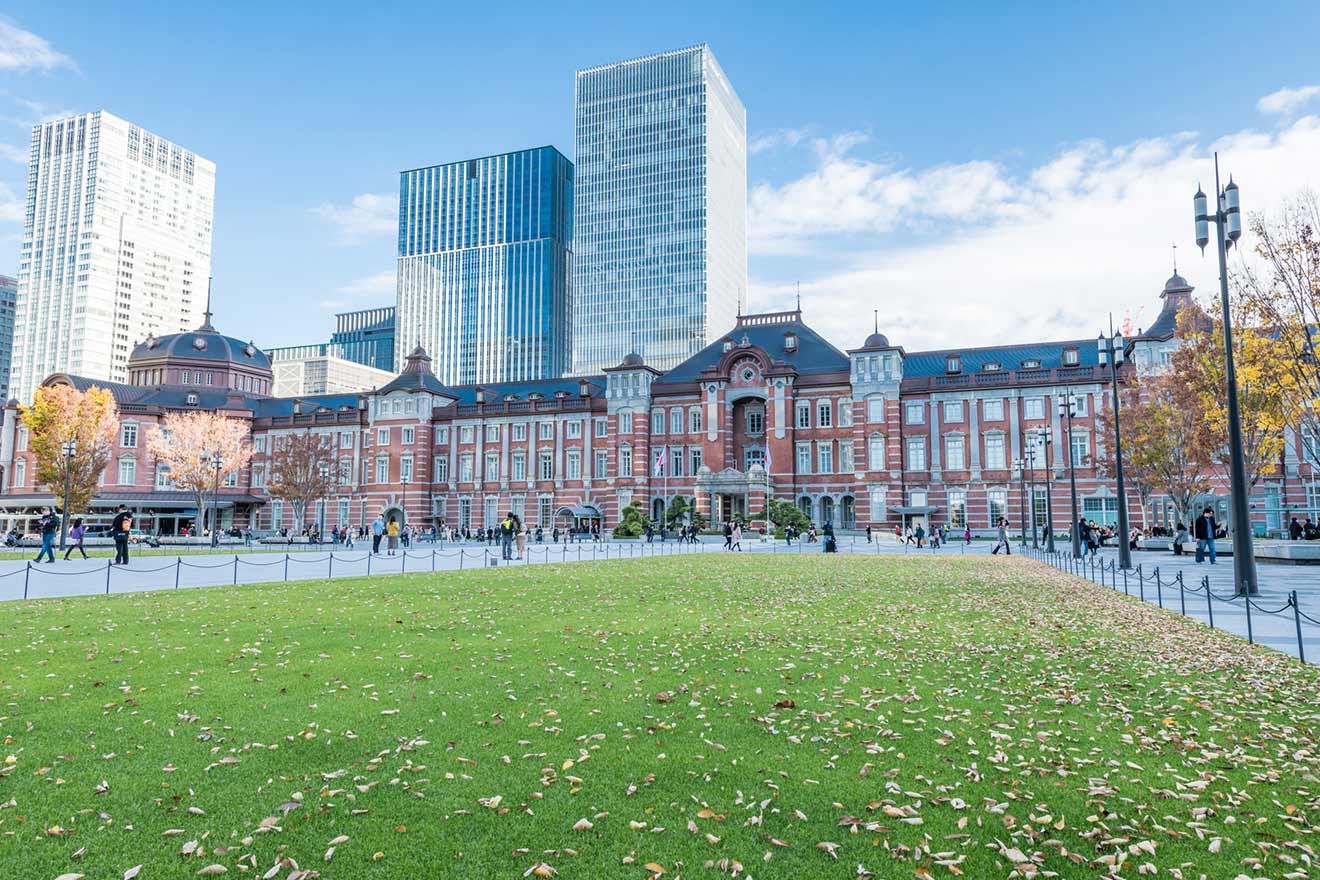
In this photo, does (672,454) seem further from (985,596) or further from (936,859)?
(936,859)

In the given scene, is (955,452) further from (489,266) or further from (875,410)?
(489,266)

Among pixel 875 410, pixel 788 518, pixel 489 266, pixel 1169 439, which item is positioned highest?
pixel 489 266

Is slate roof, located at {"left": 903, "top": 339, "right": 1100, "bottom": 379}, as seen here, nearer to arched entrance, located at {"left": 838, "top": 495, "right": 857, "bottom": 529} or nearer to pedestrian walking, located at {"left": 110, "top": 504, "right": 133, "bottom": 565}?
arched entrance, located at {"left": 838, "top": 495, "right": 857, "bottom": 529}

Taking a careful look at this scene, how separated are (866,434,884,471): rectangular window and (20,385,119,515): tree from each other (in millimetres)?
53191

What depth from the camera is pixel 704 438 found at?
65625mm

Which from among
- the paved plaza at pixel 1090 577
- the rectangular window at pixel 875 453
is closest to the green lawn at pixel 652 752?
the paved plaza at pixel 1090 577

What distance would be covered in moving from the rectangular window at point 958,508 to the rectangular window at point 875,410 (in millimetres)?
7671

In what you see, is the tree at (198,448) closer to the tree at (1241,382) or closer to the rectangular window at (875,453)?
the rectangular window at (875,453)

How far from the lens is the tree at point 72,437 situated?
53.3 m

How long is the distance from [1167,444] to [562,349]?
426 ft

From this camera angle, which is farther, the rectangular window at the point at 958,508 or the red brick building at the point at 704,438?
the rectangular window at the point at 958,508

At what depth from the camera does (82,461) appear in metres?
53.3

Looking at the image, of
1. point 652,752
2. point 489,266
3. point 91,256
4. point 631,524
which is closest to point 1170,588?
point 652,752

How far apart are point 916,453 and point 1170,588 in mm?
41919
